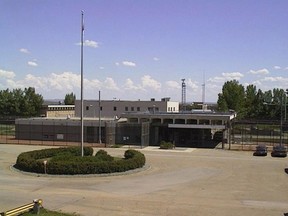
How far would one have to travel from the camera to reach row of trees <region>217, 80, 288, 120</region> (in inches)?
4026

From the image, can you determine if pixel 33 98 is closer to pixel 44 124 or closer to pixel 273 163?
pixel 44 124

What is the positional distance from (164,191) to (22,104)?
3552 inches

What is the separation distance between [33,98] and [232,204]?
3742 inches

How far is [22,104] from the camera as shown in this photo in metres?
110

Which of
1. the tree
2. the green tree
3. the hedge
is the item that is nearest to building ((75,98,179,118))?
the green tree

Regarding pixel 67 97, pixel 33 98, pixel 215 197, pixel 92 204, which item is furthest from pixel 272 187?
pixel 67 97

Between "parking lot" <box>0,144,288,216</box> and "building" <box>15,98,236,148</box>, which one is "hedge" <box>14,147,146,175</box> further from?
"building" <box>15,98,236,148</box>

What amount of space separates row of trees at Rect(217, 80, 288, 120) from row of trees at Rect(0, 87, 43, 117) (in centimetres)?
4888

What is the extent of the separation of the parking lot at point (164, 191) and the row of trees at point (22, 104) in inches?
2837

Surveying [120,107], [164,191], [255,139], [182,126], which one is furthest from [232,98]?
[164,191]

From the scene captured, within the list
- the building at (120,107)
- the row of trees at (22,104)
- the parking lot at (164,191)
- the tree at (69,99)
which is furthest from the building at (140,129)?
the tree at (69,99)

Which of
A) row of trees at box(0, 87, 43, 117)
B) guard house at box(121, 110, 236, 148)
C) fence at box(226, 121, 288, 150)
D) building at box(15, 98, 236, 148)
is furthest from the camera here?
row of trees at box(0, 87, 43, 117)

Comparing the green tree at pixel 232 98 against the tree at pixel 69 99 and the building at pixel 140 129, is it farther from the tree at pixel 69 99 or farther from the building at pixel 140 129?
the tree at pixel 69 99

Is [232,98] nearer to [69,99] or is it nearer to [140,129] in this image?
[140,129]
